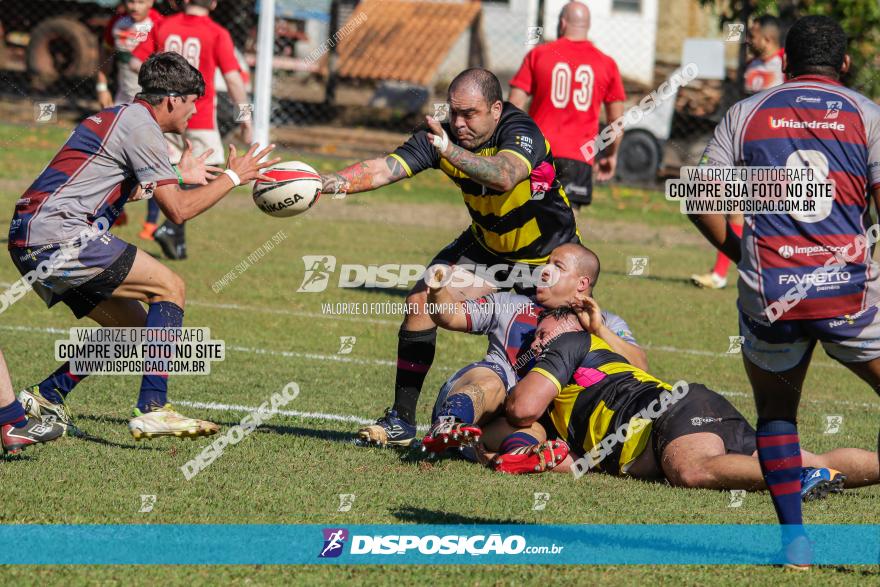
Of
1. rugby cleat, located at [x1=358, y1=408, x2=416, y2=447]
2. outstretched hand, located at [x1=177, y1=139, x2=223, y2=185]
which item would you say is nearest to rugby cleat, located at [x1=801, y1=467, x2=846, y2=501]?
rugby cleat, located at [x1=358, y1=408, x2=416, y2=447]

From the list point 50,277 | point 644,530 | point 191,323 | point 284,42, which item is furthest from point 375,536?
point 284,42

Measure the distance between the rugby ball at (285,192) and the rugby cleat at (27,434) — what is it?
1.67m

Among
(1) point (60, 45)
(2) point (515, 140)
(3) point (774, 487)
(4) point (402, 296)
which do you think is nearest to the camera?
(3) point (774, 487)

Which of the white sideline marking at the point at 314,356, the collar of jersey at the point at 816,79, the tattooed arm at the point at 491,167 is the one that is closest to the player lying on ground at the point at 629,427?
the tattooed arm at the point at 491,167

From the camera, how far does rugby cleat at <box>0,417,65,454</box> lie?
5.93 meters

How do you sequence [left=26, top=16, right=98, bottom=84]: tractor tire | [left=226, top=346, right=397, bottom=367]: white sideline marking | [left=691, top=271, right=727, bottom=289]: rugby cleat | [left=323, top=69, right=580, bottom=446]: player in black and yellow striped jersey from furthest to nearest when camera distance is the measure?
[left=26, top=16, right=98, bottom=84]: tractor tire, [left=691, top=271, right=727, bottom=289]: rugby cleat, [left=226, top=346, right=397, bottom=367]: white sideline marking, [left=323, top=69, right=580, bottom=446]: player in black and yellow striped jersey

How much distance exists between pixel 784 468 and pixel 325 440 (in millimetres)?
2845

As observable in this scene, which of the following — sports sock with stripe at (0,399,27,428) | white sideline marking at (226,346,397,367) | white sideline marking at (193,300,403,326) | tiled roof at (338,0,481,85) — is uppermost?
tiled roof at (338,0,481,85)

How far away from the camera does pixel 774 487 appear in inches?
196

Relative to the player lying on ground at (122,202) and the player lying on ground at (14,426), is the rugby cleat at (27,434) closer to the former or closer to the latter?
the player lying on ground at (14,426)

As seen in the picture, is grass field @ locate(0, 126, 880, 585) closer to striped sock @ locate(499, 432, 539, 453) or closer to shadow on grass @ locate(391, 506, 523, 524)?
shadow on grass @ locate(391, 506, 523, 524)

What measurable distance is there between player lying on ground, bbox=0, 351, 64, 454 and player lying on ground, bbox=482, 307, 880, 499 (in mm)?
2292

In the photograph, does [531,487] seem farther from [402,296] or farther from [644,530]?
[402,296]

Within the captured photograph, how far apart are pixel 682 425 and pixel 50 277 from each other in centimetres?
336
